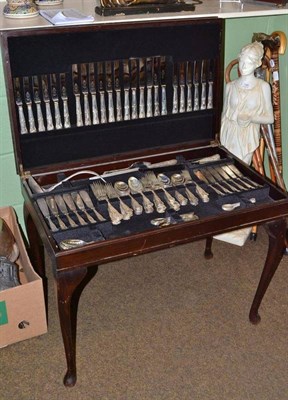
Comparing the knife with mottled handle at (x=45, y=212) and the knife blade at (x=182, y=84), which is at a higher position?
the knife blade at (x=182, y=84)

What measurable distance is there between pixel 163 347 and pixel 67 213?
0.64m

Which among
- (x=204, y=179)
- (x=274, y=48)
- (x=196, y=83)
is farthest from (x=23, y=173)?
(x=274, y=48)

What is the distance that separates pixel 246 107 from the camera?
198 centimetres

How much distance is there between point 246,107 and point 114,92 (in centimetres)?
53

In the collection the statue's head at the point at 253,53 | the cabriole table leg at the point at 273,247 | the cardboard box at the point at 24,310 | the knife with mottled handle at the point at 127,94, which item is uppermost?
the statue's head at the point at 253,53

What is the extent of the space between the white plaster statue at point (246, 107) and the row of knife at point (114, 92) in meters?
0.09

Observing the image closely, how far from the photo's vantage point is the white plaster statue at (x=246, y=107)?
191 centimetres

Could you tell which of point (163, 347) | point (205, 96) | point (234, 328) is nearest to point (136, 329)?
point (163, 347)

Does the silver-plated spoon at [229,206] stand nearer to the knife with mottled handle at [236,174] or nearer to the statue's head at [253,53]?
the knife with mottled handle at [236,174]

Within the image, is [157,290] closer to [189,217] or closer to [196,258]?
[196,258]

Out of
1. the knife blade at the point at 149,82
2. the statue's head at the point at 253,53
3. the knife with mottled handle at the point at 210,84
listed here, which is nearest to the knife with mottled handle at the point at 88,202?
the knife blade at the point at 149,82

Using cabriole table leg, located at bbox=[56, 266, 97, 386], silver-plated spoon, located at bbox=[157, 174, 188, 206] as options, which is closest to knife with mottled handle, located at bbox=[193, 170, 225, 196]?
silver-plated spoon, located at bbox=[157, 174, 188, 206]

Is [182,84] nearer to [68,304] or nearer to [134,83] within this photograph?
[134,83]

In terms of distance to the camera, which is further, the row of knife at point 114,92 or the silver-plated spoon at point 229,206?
the row of knife at point 114,92
